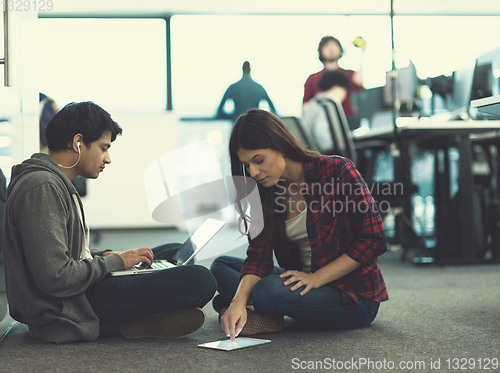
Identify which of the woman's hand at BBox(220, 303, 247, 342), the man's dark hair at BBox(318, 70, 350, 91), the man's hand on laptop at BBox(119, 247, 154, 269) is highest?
the man's dark hair at BBox(318, 70, 350, 91)

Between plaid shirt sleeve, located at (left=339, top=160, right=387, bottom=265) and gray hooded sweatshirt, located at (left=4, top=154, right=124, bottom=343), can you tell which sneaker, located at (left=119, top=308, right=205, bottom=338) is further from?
plaid shirt sleeve, located at (left=339, top=160, right=387, bottom=265)

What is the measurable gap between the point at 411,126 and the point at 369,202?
5.26ft

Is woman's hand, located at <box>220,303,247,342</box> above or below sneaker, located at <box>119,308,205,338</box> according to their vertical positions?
above

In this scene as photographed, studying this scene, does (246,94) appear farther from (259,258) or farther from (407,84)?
(259,258)

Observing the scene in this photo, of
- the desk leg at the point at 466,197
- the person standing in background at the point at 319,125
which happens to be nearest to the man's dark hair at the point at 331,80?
the person standing in background at the point at 319,125

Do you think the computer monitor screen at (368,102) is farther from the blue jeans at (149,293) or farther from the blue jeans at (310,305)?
the blue jeans at (149,293)

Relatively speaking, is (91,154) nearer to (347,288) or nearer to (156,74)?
(347,288)

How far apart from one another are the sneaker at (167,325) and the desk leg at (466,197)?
1.97 meters

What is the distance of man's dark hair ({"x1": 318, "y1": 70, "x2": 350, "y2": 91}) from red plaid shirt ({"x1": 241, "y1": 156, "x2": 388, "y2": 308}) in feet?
7.94

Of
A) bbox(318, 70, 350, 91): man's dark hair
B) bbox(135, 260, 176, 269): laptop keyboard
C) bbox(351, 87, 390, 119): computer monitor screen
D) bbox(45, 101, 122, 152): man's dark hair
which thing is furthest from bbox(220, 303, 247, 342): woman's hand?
bbox(351, 87, 390, 119): computer monitor screen

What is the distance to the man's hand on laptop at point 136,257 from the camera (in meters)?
1.53

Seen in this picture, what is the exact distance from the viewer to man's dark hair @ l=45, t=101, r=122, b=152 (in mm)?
1506

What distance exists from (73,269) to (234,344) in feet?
1.37

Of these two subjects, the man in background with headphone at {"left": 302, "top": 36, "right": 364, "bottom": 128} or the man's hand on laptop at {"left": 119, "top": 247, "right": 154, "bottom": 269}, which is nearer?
the man's hand on laptop at {"left": 119, "top": 247, "right": 154, "bottom": 269}
